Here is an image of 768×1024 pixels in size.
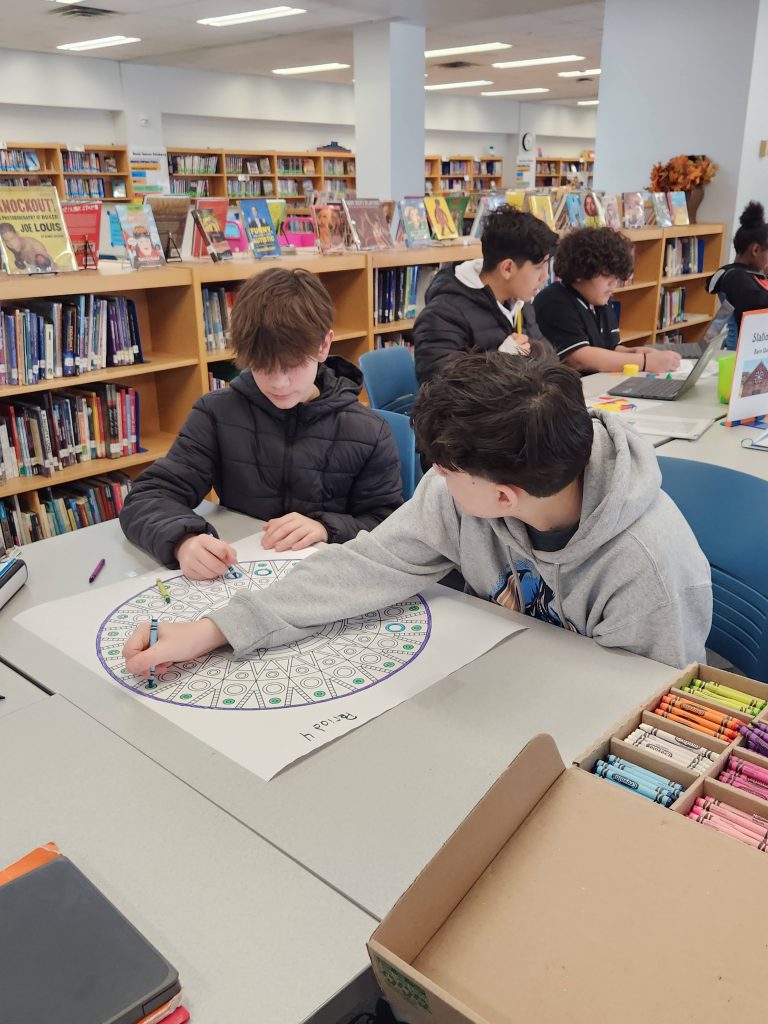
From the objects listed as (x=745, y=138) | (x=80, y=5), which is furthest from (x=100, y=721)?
(x=80, y=5)

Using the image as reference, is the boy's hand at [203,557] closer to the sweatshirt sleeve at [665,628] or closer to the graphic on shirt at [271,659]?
the graphic on shirt at [271,659]

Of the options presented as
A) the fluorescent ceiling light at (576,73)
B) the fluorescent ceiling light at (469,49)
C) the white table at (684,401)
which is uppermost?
the fluorescent ceiling light at (576,73)

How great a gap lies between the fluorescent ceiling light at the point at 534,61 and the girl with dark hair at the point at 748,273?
557 centimetres

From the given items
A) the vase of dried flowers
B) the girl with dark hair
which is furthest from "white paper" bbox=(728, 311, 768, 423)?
the vase of dried flowers

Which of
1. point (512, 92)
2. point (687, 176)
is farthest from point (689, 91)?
point (512, 92)

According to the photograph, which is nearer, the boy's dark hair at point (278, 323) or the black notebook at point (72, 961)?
the black notebook at point (72, 961)

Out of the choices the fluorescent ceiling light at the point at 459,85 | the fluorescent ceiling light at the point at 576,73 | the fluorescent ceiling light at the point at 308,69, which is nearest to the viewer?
the fluorescent ceiling light at the point at 308,69

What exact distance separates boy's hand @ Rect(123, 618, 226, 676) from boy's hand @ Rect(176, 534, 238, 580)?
0.80 ft

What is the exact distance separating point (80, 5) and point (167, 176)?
3262 mm

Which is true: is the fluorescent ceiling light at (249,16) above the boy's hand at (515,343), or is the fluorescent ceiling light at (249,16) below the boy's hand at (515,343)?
above

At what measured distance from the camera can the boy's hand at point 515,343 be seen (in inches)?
108

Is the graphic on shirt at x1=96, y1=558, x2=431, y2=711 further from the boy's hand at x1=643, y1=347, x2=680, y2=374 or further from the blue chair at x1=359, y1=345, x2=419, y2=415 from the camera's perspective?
the boy's hand at x1=643, y1=347, x2=680, y2=374

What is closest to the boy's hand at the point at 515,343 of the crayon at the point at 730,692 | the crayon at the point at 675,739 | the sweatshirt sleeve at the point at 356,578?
the sweatshirt sleeve at the point at 356,578

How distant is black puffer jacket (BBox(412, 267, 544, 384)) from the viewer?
2.83 metres
